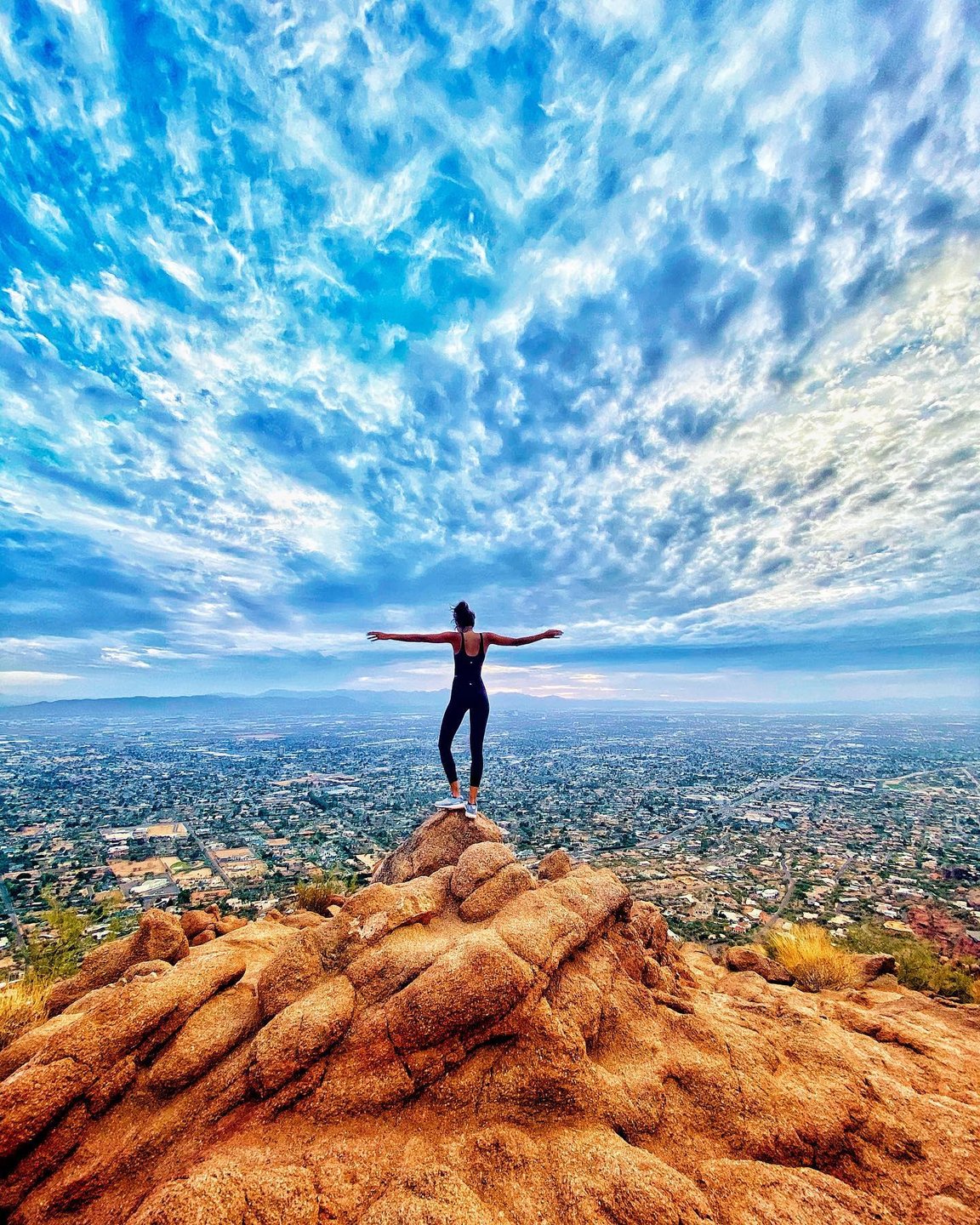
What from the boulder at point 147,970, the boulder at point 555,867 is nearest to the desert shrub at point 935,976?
the boulder at point 555,867

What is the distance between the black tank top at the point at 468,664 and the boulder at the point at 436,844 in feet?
15.3

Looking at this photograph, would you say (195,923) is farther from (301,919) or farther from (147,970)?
(147,970)

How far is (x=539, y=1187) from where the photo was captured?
5.16 m

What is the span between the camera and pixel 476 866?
1104 centimetres

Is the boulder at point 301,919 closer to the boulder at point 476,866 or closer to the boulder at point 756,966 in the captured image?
the boulder at point 476,866

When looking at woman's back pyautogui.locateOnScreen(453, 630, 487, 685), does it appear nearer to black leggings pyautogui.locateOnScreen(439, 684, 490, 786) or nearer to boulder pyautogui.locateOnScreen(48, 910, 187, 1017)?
black leggings pyautogui.locateOnScreen(439, 684, 490, 786)

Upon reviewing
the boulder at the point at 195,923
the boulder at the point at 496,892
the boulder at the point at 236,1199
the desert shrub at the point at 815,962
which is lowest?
the desert shrub at the point at 815,962

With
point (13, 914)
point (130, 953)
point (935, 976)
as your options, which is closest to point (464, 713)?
point (130, 953)

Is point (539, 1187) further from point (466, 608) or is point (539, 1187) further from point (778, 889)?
point (778, 889)

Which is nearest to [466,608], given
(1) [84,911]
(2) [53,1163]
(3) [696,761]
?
(2) [53,1163]

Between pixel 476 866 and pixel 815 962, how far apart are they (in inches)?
467

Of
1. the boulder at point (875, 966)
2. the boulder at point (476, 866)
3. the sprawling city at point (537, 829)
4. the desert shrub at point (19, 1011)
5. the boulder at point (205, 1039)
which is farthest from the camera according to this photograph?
the sprawling city at point (537, 829)

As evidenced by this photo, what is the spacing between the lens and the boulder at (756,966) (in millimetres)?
14023

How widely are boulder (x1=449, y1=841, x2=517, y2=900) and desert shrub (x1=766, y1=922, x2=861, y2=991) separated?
411 inches
